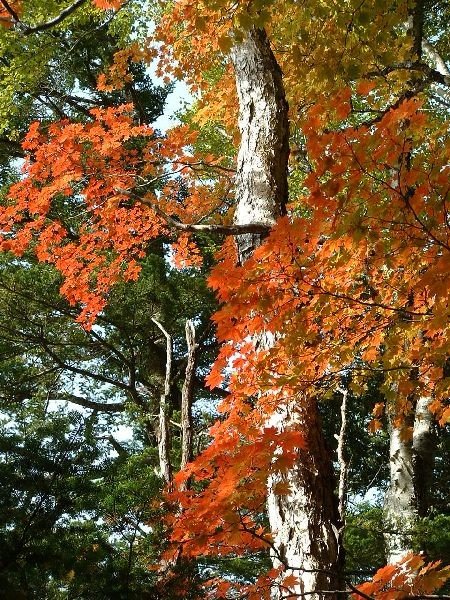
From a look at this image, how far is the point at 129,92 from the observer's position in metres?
12.9

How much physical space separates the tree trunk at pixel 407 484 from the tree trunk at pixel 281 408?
287 centimetres

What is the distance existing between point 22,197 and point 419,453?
6.77 m

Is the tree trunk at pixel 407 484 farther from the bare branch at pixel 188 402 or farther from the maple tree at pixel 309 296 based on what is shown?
the bare branch at pixel 188 402

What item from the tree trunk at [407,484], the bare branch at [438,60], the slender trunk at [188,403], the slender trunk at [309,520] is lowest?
the slender trunk at [309,520]

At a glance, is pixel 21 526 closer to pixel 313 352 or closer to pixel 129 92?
pixel 313 352

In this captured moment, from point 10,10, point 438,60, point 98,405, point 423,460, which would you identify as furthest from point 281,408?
point 98,405

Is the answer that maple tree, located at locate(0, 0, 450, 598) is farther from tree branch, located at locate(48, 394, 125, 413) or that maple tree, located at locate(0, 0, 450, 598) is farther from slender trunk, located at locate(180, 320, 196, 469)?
tree branch, located at locate(48, 394, 125, 413)

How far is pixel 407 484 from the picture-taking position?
5.46 m

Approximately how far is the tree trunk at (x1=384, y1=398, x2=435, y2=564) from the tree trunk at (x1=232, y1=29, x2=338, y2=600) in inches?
113

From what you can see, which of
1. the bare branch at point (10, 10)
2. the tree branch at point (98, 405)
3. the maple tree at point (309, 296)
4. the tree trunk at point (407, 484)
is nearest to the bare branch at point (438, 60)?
the maple tree at point (309, 296)

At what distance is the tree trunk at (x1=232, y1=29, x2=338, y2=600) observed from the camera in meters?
2.60

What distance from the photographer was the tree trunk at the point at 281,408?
8.53ft

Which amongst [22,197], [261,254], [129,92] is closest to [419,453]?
[261,254]

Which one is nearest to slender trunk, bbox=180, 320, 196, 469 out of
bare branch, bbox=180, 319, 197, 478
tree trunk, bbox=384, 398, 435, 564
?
bare branch, bbox=180, 319, 197, 478
